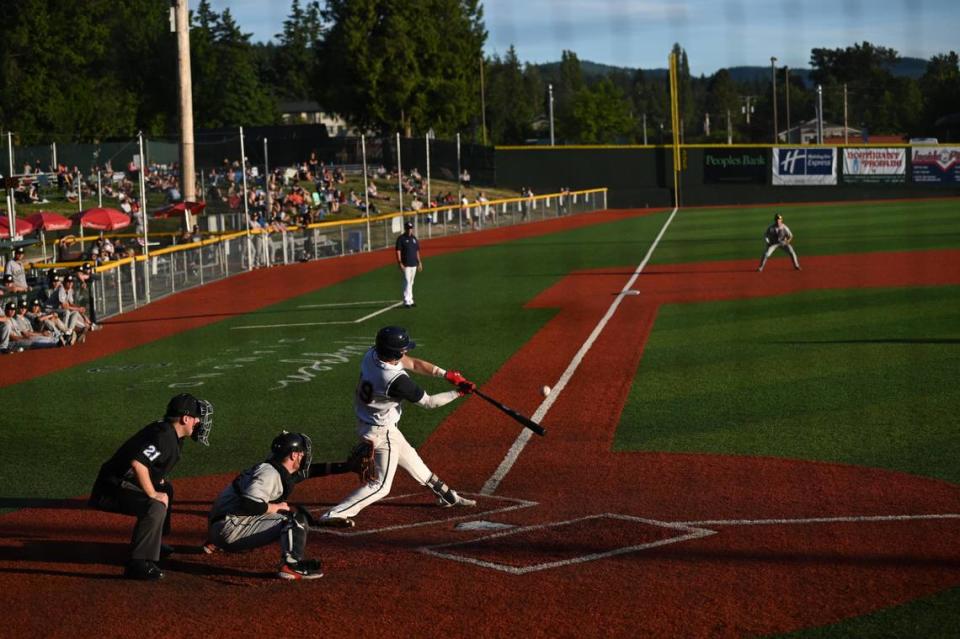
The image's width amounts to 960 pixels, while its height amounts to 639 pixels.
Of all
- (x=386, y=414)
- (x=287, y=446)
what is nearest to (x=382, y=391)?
(x=386, y=414)

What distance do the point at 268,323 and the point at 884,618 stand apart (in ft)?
58.6

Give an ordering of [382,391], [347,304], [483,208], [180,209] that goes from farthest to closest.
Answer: [483,208]
[180,209]
[347,304]
[382,391]

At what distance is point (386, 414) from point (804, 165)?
61.5m

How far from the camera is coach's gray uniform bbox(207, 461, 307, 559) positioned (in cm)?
850

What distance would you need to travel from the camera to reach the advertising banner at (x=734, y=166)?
6762 centimetres

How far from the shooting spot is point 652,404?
14.0 m

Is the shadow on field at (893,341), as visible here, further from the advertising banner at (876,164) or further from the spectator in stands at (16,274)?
the advertising banner at (876,164)

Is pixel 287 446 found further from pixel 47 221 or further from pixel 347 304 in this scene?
pixel 47 221

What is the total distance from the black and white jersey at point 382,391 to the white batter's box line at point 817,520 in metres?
2.42

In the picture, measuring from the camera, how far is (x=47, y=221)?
97.0 feet

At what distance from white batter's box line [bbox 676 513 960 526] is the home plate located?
54.3 inches

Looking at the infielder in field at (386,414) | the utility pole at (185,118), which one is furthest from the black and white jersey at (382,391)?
the utility pole at (185,118)

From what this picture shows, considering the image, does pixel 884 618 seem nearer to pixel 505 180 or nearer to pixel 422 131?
pixel 505 180

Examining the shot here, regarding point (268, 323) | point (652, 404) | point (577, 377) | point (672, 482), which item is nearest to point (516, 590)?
point (672, 482)
